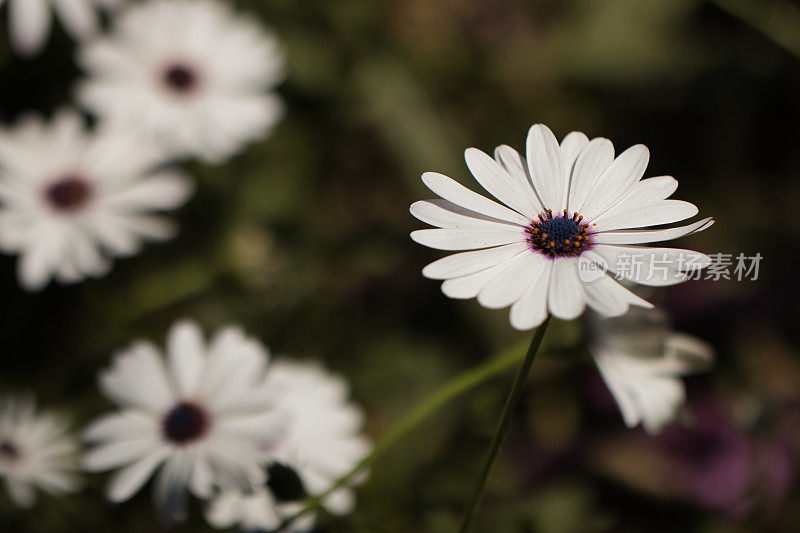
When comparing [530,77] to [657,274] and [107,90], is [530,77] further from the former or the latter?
[657,274]

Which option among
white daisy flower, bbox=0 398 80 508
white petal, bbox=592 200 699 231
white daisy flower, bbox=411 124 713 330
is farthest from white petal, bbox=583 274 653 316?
white daisy flower, bbox=0 398 80 508

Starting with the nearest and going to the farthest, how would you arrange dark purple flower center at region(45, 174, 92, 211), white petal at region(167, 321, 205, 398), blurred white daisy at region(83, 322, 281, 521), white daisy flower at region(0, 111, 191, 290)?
blurred white daisy at region(83, 322, 281, 521) → white petal at region(167, 321, 205, 398) → white daisy flower at region(0, 111, 191, 290) → dark purple flower center at region(45, 174, 92, 211)

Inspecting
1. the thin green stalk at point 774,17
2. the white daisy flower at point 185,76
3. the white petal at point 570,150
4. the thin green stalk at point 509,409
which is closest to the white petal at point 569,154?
the white petal at point 570,150

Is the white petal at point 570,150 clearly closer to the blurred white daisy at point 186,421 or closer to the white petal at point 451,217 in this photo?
the white petal at point 451,217

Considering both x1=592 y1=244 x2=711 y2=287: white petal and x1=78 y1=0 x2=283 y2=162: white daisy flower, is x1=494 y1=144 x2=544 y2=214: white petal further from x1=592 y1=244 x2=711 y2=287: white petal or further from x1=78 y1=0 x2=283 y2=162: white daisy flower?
x1=78 y1=0 x2=283 y2=162: white daisy flower

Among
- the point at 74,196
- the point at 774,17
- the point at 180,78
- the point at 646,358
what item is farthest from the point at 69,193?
the point at 774,17

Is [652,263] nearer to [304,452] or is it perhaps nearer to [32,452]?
[304,452]
